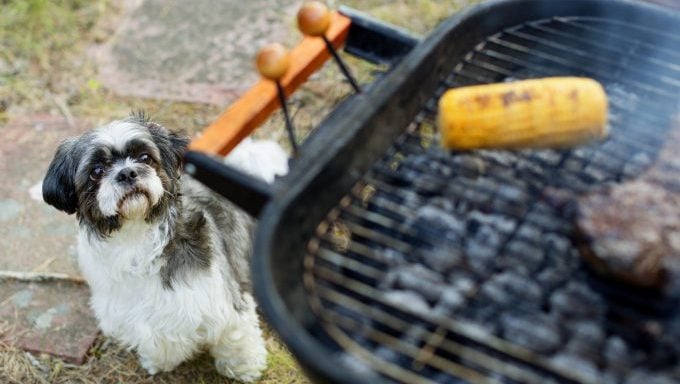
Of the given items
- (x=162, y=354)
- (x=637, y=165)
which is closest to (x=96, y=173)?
(x=162, y=354)

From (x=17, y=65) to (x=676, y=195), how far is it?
4573mm

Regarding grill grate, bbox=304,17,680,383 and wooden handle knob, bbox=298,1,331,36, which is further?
wooden handle knob, bbox=298,1,331,36

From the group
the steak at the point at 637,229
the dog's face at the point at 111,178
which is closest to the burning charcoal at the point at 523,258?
the steak at the point at 637,229

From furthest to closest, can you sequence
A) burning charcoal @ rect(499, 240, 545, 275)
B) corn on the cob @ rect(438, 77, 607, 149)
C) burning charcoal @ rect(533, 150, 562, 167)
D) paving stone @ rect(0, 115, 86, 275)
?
1. paving stone @ rect(0, 115, 86, 275)
2. burning charcoal @ rect(533, 150, 562, 167)
3. corn on the cob @ rect(438, 77, 607, 149)
4. burning charcoal @ rect(499, 240, 545, 275)

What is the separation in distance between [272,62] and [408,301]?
0.76 meters

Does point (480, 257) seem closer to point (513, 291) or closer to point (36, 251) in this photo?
point (513, 291)

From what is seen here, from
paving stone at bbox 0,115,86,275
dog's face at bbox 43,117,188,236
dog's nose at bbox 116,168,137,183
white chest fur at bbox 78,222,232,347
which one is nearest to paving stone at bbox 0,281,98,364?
paving stone at bbox 0,115,86,275

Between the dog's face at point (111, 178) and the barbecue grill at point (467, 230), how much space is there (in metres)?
0.85

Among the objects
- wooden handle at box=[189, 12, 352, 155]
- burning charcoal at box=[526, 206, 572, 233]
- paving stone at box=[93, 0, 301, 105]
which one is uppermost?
wooden handle at box=[189, 12, 352, 155]

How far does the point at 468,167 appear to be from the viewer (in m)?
2.18

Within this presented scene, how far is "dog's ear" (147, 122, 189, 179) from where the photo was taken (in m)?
3.02

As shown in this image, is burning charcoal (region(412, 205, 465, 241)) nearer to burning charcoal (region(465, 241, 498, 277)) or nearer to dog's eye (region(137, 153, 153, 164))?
burning charcoal (region(465, 241, 498, 277))

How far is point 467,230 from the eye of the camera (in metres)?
2.05

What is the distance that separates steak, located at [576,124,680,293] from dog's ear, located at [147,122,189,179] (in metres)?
1.71
